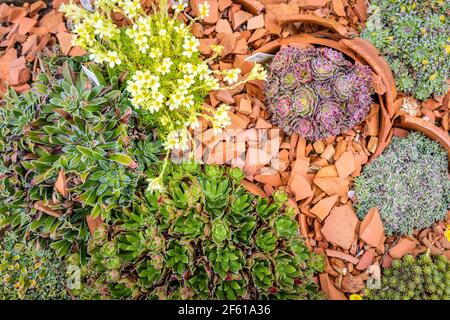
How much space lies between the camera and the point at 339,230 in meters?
2.83

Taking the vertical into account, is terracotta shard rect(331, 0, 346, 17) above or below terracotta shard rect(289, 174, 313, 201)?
above

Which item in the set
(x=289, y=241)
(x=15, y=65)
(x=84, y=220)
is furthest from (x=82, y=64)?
(x=289, y=241)

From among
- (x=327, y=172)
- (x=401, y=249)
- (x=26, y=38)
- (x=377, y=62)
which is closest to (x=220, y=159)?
(x=327, y=172)

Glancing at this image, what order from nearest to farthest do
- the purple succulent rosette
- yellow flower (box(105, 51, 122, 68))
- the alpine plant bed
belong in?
yellow flower (box(105, 51, 122, 68)) < the alpine plant bed < the purple succulent rosette

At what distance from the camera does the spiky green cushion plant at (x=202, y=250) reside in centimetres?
236

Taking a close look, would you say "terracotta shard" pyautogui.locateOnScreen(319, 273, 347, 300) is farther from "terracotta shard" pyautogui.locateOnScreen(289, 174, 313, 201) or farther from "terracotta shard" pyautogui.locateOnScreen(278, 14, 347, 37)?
"terracotta shard" pyautogui.locateOnScreen(278, 14, 347, 37)

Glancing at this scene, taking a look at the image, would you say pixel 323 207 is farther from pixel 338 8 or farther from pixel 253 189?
pixel 338 8

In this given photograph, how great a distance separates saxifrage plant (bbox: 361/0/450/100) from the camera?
2.86 metres

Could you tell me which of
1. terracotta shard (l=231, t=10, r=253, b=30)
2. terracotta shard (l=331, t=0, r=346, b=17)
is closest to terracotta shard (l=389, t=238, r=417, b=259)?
terracotta shard (l=331, t=0, r=346, b=17)

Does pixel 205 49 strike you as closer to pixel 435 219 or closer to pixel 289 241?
pixel 289 241

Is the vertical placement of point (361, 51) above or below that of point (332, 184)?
above

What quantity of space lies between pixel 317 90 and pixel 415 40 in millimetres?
807

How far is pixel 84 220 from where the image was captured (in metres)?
2.70

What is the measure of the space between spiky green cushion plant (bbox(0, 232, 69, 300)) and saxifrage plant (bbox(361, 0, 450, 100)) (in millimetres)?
2730
